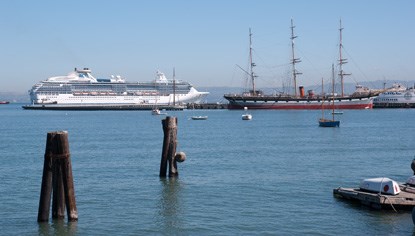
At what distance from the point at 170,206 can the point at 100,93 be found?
142005 millimetres

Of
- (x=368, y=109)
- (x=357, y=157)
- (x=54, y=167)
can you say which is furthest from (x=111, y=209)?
(x=368, y=109)

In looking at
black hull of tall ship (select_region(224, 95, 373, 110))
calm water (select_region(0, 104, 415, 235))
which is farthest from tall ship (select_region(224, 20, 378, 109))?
calm water (select_region(0, 104, 415, 235))

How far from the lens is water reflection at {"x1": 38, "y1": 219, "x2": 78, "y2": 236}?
59.4ft

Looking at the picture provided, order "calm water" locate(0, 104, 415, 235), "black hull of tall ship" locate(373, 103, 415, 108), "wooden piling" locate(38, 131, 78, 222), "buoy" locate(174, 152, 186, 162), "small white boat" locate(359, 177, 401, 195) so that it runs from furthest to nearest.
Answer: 1. "black hull of tall ship" locate(373, 103, 415, 108)
2. "buoy" locate(174, 152, 186, 162)
3. "small white boat" locate(359, 177, 401, 195)
4. "calm water" locate(0, 104, 415, 235)
5. "wooden piling" locate(38, 131, 78, 222)

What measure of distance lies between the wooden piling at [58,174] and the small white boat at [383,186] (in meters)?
Answer: 9.79

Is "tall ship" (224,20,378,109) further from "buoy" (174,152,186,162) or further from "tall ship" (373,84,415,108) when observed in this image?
"buoy" (174,152,186,162)

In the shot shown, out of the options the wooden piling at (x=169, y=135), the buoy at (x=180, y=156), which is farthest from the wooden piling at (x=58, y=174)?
the buoy at (x=180, y=156)

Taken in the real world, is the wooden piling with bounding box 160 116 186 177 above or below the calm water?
above

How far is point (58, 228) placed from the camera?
719 inches

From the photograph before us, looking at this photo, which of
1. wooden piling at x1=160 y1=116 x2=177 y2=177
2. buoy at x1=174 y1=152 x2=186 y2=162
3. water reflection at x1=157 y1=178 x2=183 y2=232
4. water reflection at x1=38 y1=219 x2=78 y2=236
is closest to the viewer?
water reflection at x1=38 y1=219 x2=78 y2=236

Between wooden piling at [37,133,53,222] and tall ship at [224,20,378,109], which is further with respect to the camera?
tall ship at [224,20,378,109]

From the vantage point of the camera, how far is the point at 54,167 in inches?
690

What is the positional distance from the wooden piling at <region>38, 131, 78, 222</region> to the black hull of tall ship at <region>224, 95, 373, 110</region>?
396 ft

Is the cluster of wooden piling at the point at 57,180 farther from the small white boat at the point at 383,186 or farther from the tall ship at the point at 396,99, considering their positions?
the tall ship at the point at 396,99
